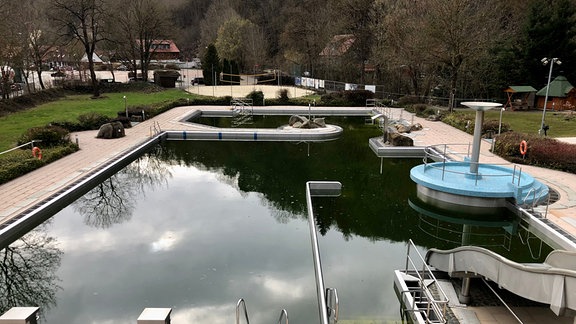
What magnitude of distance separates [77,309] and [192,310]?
183 centimetres

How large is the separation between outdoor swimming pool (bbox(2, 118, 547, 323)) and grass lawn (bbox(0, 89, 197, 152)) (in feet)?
23.5

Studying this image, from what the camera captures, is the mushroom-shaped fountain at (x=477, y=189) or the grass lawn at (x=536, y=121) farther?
the grass lawn at (x=536, y=121)

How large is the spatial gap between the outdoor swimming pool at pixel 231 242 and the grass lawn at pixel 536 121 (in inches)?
404

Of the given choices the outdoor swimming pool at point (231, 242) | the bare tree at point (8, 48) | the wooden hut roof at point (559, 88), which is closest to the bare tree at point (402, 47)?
the wooden hut roof at point (559, 88)

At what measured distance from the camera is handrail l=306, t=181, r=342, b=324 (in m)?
6.61

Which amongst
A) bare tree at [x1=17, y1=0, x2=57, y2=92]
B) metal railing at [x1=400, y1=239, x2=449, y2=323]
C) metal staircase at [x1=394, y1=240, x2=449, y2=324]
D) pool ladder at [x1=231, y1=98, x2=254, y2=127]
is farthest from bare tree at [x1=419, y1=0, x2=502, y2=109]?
bare tree at [x1=17, y1=0, x2=57, y2=92]

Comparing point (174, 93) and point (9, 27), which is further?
point (174, 93)

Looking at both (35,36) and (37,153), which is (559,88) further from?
(35,36)

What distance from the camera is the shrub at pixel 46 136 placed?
49.2 ft

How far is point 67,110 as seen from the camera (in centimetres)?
2520

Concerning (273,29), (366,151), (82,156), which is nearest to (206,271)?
(82,156)

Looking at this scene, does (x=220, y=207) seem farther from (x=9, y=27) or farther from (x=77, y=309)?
(x=9, y=27)

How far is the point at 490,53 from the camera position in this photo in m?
30.2

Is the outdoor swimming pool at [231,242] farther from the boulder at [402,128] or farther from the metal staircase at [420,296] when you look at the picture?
the boulder at [402,128]
